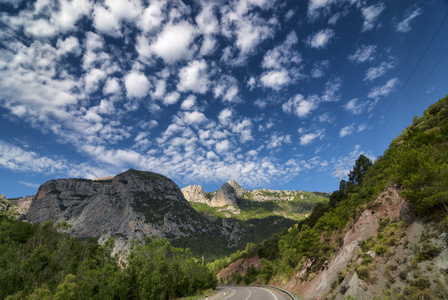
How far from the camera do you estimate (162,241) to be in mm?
30203

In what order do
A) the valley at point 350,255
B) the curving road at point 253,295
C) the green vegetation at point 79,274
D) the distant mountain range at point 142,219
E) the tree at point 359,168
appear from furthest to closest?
1. the distant mountain range at point 142,219
2. the tree at point 359,168
3. the curving road at point 253,295
4. the green vegetation at point 79,274
5. the valley at point 350,255

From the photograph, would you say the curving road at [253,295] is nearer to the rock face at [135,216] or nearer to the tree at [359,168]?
the tree at [359,168]

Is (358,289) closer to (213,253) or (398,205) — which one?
(398,205)

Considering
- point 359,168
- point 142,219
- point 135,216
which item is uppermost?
point 135,216

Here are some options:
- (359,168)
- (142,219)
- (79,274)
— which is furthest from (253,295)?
(142,219)

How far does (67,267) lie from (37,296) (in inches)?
451

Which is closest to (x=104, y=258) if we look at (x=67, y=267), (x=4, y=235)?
(x=67, y=267)

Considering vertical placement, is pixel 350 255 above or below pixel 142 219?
below

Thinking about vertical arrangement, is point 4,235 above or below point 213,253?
above

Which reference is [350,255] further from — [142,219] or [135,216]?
[135,216]

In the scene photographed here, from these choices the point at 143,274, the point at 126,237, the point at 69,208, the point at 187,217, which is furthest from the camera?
the point at 69,208

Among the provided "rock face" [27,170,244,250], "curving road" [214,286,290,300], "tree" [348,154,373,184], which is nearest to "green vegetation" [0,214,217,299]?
"curving road" [214,286,290,300]

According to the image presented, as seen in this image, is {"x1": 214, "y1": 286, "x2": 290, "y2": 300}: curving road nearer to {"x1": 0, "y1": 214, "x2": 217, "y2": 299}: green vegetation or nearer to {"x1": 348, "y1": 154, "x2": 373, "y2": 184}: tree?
{"x1": 0, "y1": 214, "x2": 217, "y2": 299}: green vegetation

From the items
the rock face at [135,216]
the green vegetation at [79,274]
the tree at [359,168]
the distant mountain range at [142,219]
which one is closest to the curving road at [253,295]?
the green vegetation at [79,274]
